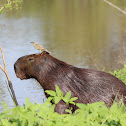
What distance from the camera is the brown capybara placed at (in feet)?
11.3

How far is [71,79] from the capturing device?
3.53m

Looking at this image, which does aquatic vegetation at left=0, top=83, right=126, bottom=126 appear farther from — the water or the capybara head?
the water

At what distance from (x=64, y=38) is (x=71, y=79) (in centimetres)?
832

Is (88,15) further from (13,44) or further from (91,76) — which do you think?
(91,76)

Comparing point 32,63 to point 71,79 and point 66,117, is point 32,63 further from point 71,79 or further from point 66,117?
point 66,117

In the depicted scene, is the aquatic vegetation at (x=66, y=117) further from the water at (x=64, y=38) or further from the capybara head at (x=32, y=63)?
the water at (x=64, y=38)

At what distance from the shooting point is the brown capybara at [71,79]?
11.3 feet

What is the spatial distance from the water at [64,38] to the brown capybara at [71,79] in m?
1.85

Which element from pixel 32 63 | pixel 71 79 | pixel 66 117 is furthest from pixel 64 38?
pixel 66 117

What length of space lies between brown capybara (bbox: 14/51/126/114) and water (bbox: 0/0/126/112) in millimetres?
1850

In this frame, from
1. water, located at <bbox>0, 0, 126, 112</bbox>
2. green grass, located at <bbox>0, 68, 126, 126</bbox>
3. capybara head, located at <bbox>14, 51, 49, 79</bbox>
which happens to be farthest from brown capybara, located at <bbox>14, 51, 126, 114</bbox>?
water, located at <bbox>0, 0, 126, 112</bbox>

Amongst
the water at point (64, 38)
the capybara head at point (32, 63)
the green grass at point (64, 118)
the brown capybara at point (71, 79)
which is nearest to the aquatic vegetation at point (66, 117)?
the green grass at point (64, 118)

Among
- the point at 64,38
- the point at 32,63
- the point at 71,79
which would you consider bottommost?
the point at 64,38

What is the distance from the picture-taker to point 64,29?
1349 cm
